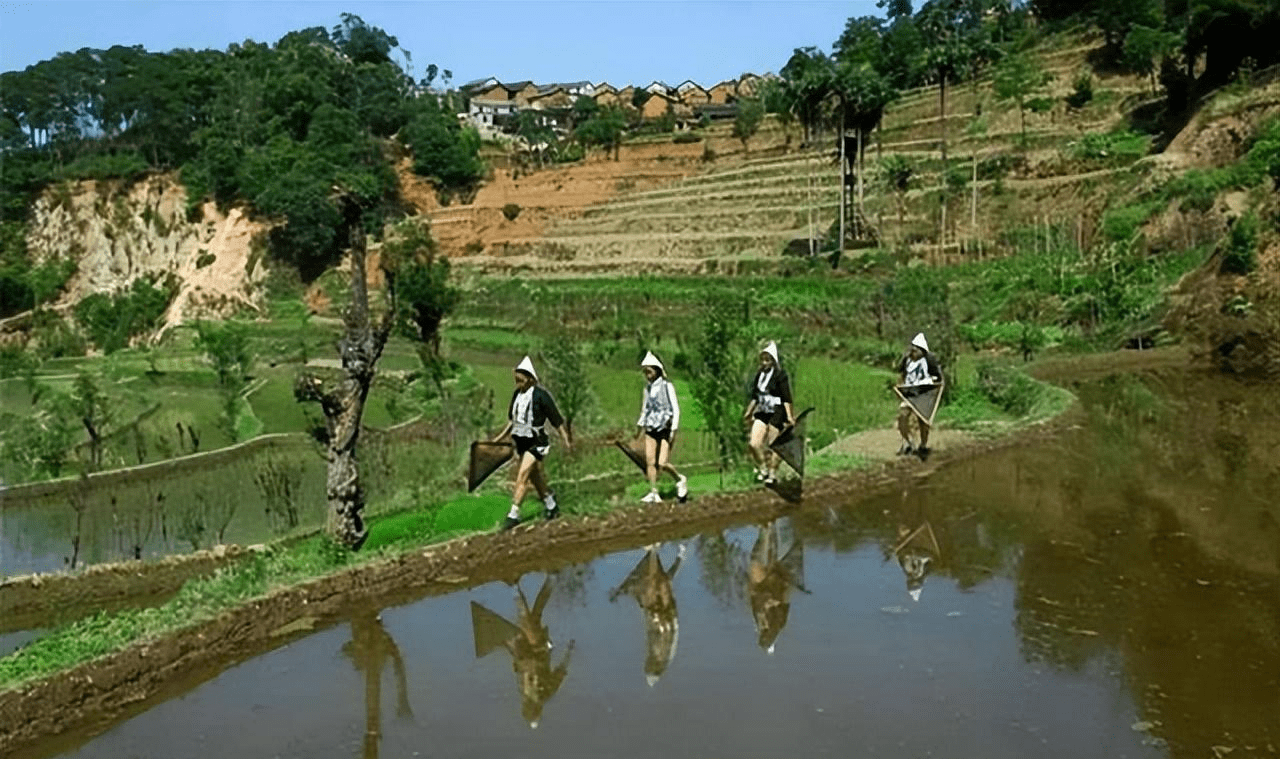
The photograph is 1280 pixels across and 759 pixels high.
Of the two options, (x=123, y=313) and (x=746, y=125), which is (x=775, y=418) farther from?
(x=746, y=125)

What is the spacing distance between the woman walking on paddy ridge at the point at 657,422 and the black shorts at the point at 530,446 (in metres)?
1.11

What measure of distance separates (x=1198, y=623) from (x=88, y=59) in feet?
290

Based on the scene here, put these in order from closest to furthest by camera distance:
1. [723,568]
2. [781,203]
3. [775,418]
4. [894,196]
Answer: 1. [723,568]
2. [775,418]
3. [894,196]
4. [781,203]

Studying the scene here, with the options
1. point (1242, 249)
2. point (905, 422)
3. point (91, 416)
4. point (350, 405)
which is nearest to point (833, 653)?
point (350, 405)

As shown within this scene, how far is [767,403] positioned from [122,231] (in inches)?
2458

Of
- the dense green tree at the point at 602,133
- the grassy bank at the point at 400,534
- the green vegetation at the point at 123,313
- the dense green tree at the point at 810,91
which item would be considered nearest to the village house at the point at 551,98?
the dense green tree at the point at 602,133

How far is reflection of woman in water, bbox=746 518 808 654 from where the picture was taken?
8.62 metres

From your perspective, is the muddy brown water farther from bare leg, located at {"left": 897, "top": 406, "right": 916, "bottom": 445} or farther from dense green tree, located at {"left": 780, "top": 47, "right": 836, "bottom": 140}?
dense green tree, located at {"left": 780, "top": 47, "right": 836, "bottom": 140}

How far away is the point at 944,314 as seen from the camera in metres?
19.8

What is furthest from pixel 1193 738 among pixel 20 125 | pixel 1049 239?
pixel 20 125

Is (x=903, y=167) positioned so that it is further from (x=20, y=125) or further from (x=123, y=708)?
(x=20, y=125)

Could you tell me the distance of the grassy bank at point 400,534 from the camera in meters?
7.97

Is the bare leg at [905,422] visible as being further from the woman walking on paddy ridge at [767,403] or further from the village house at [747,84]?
the village house at [747,84]

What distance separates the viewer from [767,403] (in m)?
12.0
